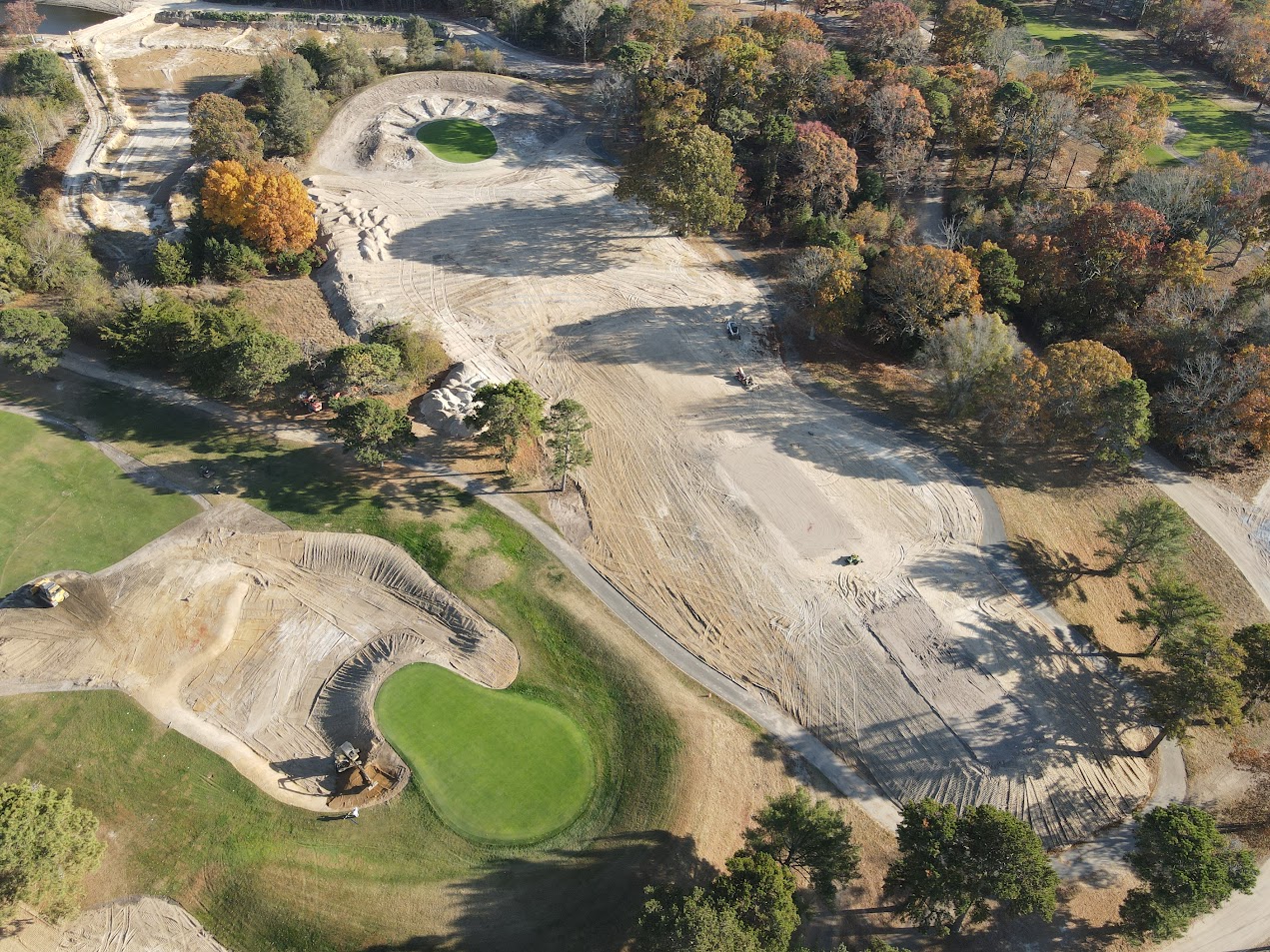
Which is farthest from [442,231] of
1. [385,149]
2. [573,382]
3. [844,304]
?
[844,304]

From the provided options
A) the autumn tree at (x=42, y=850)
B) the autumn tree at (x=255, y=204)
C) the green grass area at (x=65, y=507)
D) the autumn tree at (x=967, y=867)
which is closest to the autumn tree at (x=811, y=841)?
the autumn tree at (x=967, y=867)

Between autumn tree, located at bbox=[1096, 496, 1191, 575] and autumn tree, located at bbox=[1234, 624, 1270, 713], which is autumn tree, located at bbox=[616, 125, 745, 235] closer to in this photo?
autumn tree, located at bbox=[1096, 496, 1191, 575]

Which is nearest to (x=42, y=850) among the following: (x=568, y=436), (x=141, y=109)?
(x=568, y=436)

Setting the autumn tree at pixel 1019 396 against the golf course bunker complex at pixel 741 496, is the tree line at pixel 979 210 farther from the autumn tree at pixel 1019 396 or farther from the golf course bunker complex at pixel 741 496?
the golf course bunker complex at pixel 741 496

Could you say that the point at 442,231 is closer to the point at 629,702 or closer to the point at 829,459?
the point at 829,459

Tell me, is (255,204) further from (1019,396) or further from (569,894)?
(1019,396)
